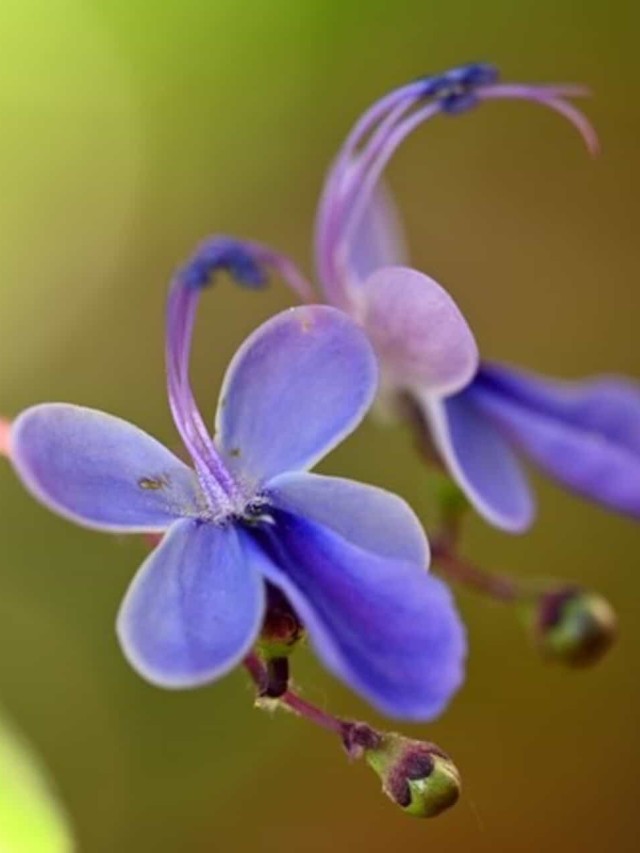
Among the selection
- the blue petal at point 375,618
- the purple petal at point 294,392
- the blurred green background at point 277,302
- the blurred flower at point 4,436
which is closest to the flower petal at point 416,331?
the purple petal at point 294,392

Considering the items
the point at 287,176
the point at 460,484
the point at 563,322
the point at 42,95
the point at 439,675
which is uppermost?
the point at 439,675

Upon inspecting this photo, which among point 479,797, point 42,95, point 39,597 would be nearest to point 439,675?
point 479,797

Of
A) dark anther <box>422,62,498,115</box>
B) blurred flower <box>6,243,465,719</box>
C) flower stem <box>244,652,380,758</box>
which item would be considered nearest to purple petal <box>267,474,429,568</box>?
blurred flower <box>6,243,465,719</box>

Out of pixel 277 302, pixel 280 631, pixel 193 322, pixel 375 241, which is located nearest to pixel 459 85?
pixel 375 241

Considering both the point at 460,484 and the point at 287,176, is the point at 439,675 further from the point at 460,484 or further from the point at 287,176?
the point at 287,176

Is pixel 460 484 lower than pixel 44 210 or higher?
higher

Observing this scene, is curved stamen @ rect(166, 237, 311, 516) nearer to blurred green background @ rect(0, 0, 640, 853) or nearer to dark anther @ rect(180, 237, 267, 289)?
dark anther @ rect(180, 237, 267, 289)
